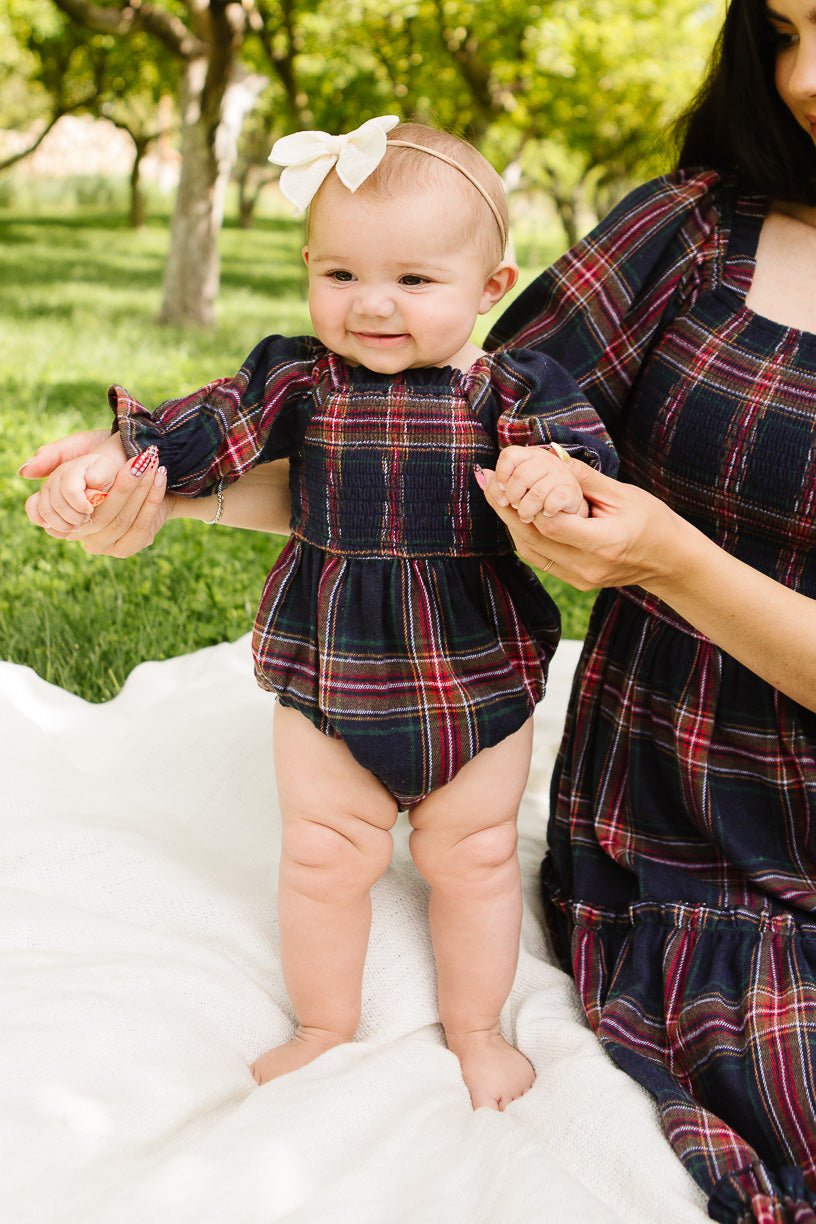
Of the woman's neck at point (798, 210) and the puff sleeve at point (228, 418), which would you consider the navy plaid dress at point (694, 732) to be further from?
the puff sleeve at point (228, 418)

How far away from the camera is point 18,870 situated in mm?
2172

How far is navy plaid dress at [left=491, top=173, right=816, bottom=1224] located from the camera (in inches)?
69.9

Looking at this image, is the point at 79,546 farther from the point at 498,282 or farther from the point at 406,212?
the point at 406,212

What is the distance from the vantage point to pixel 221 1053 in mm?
1848

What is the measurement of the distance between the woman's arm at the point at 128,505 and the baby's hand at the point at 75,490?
0.06ft

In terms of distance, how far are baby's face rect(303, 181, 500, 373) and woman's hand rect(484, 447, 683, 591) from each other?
0.26m

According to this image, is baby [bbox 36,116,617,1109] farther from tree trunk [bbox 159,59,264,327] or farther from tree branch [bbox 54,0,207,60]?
tree trunk [bbox 159,59,264,327]

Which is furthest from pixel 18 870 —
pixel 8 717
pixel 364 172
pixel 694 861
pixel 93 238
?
pixel 93 238

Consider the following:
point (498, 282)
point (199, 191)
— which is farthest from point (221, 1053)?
point (199, 191)

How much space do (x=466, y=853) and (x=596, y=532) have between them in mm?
593

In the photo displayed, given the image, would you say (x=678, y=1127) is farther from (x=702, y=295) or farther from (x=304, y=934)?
(x=702, y=295)

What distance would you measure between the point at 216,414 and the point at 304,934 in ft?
2.67

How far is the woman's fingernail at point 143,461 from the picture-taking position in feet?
5.66

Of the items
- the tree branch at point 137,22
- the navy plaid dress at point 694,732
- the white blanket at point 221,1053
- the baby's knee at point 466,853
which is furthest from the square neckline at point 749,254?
the tree branch at point 137,22
